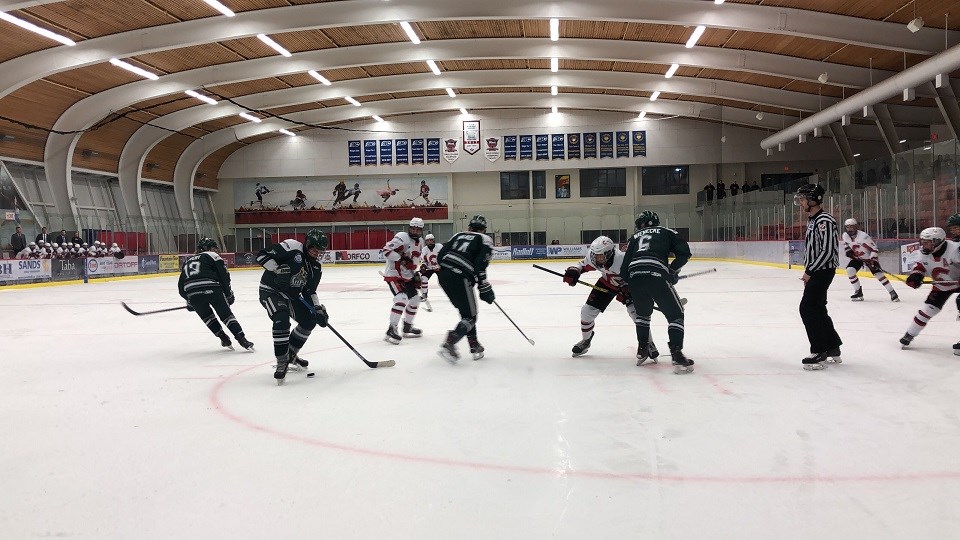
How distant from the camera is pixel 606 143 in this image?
1222 inches

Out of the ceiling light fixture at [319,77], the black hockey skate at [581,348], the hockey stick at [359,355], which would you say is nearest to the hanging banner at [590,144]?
the ceiling light fixture at [319,77]

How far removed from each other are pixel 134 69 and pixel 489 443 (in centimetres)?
2108

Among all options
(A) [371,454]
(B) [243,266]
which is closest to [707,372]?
(A) [371,454]

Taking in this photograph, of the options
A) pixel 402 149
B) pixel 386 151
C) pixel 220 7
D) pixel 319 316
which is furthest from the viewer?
pixel 386 151

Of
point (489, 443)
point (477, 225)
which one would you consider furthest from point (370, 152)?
point (489, 443)

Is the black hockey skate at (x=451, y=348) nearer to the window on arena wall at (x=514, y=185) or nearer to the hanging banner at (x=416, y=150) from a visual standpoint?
the hanging banner at (x=416, y=150)

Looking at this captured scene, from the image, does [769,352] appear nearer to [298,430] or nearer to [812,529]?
[812,529]

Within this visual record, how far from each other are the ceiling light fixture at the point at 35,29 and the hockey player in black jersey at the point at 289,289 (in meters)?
14.8

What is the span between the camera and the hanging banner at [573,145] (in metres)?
31.1

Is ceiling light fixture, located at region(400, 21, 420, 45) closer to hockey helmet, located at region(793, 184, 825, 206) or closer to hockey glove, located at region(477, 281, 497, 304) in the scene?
hockey glove, located at region(477, 281, 497, 304)

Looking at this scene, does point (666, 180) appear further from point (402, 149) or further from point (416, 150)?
point (402, 149)

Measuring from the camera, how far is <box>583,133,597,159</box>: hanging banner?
102ft

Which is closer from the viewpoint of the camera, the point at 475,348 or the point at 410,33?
the point at 475,348

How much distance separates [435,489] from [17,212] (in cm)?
2450
